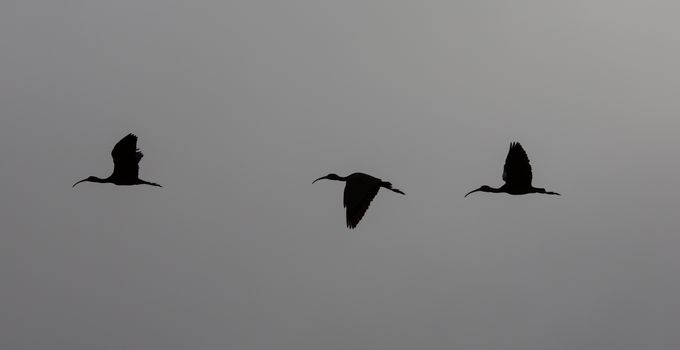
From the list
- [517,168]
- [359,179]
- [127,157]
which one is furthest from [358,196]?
[127,157]

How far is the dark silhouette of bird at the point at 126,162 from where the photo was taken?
4009cm

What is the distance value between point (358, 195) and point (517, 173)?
7.14 metres

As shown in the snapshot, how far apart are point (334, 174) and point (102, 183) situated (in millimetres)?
8265

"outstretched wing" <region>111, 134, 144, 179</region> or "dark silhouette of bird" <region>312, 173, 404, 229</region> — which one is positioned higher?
"outstretched wing" <region>111, 134, 144, 179</region>

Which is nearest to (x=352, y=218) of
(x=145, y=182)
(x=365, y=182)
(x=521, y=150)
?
(x=365, y=182)

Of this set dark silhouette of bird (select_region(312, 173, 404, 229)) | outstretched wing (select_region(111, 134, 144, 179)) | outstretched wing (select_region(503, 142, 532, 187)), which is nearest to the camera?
dark silhouette of bird (select_region(312, 173, 404, 229))

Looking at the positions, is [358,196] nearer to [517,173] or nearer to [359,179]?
[359,179]

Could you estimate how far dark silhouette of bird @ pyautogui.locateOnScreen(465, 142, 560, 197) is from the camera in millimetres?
38219

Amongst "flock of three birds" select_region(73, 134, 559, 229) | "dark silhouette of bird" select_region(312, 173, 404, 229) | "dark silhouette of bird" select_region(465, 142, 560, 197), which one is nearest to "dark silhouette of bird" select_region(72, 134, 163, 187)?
"flock of three birds" select_region(73, 134, 559, 229)

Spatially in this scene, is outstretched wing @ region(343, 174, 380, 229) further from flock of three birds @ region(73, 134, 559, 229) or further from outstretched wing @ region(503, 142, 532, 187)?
outstretched wing @ region(503, 142, 532, 187)

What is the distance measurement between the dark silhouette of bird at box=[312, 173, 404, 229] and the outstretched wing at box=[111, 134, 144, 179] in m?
8.60

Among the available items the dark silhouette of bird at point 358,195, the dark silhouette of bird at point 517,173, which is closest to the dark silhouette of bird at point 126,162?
the dark silhouette of bird at point 358,195

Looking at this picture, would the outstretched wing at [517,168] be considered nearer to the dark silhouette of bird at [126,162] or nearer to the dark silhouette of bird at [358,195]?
the dark silhouette of bird at [358,195]

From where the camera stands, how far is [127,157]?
40.6 metres
